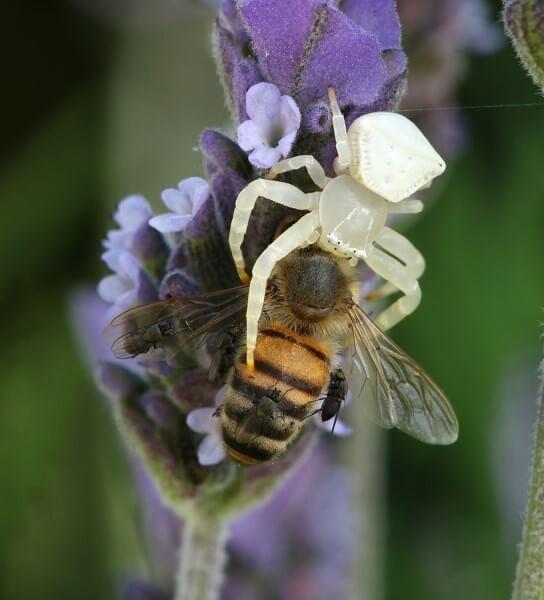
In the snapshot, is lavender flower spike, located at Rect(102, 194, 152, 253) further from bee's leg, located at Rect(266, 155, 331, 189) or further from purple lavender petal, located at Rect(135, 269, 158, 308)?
bee's leg, located at Rect(266, 155, 331, 189)

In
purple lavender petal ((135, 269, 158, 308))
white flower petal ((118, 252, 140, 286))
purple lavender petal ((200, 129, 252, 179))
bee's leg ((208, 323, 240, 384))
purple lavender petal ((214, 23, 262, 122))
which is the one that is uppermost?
purple lavender petal ((214, 23, 262, 122))

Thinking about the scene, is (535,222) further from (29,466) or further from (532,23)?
(532,23)

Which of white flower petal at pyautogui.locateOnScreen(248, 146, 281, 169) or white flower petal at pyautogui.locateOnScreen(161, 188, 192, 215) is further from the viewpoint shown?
white flower petal at pyautogui.locateOnScreen(161, 188, 192, 215)

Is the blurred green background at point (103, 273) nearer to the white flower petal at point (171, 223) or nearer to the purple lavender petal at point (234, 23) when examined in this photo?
the white flower petal at point (171, 223)

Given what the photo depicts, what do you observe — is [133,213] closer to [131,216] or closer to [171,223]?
[131,216]

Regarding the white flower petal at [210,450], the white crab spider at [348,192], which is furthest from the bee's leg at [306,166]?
the white flower petal at [210,450]

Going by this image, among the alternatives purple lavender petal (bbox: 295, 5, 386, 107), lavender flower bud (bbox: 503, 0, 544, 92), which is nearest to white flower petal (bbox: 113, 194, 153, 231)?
purple lavender petal (bbox: 295, 5, 386, 107)

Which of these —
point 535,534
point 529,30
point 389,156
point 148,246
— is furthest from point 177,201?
point 535,534
